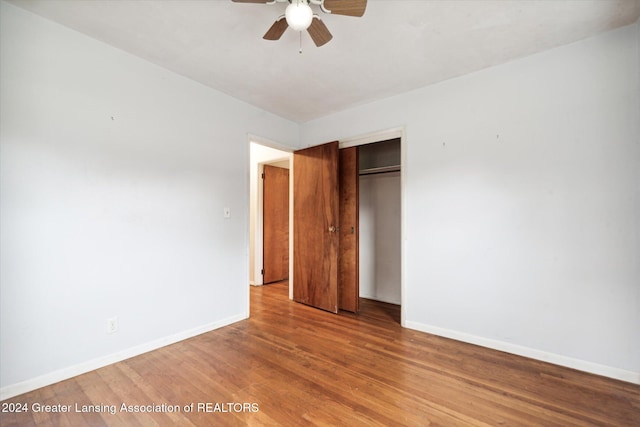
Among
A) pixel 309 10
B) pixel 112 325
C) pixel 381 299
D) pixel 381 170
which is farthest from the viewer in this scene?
pixel 381 299

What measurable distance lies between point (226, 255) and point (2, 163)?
1863 millimetres

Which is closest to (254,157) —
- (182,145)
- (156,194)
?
(182,145)

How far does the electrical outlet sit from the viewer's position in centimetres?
224

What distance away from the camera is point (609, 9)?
1.89 m

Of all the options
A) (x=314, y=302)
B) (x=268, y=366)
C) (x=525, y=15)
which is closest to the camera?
(x=525, y=15)

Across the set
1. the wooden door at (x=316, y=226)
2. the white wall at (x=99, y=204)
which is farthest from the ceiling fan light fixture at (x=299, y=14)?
the wooden door at (x=316, y=226)

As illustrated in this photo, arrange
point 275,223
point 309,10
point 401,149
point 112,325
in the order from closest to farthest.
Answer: point 309,10 → point 112,325 → point 401,149 → point 275,223

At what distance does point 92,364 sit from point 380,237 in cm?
342

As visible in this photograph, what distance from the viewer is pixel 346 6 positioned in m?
1.63

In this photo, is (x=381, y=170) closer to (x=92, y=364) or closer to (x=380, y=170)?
(x=380, y=170)

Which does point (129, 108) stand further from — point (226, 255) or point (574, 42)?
point (574, 42)

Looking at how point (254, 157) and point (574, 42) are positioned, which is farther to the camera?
point (254, 157)

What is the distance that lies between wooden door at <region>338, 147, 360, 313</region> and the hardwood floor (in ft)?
2.91

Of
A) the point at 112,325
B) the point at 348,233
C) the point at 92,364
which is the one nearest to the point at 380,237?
the point at 348,233
